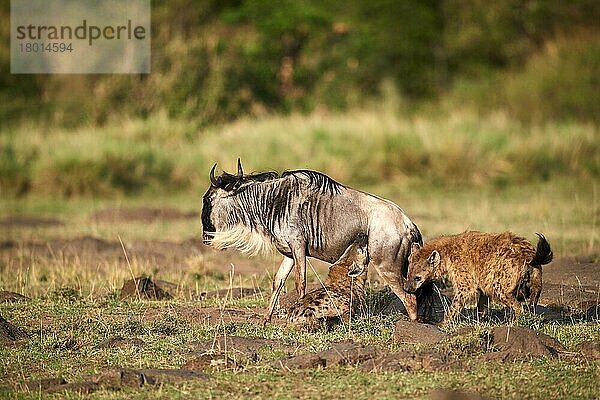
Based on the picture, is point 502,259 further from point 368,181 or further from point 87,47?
point 87,47

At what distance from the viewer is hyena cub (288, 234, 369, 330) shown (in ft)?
31.0

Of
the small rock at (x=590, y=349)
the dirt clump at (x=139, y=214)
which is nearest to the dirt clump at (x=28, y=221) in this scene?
the dirt clump at (x=139, y=214)

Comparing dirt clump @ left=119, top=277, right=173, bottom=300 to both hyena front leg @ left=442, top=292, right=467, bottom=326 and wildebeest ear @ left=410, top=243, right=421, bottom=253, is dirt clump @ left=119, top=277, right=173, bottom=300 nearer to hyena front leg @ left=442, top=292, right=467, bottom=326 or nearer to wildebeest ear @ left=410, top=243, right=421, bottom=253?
wildebeest ear @ left=410, top=243, right=421, bottom=253

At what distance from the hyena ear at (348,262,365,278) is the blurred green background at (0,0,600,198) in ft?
41.7

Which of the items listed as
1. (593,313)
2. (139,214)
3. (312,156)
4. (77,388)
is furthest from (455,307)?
(312,156)

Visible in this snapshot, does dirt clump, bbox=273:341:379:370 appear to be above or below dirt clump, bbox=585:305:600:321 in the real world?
below

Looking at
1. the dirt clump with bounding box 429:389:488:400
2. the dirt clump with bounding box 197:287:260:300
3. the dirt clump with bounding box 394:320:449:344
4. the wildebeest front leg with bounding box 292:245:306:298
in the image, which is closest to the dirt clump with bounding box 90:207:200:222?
the dirt clump with bounding box 197:287:260:300

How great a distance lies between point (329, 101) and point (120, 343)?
23.3 m

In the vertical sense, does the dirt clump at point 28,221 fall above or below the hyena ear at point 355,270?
below

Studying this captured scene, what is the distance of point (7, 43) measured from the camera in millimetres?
32031

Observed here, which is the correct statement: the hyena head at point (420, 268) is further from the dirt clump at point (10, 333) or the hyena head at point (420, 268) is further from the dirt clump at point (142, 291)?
the dirt clump at point (10, 333)

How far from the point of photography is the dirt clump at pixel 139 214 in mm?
18938

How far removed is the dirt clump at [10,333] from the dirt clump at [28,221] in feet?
29.7

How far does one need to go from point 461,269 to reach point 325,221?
118cm
